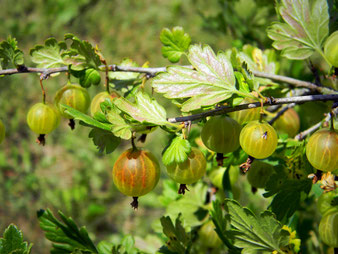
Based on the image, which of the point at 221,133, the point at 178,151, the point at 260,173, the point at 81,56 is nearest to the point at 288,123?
the point at 260,173

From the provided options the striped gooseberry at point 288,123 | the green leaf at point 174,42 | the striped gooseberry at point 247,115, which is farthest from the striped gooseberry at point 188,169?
the striped gooseberry at point 288,123

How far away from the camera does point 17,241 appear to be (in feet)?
2.51

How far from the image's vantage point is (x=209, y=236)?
3.90 feet

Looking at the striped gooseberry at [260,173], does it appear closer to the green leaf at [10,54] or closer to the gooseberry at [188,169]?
the gooseberry at [188,169]

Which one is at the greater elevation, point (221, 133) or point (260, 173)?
point (221, 133)

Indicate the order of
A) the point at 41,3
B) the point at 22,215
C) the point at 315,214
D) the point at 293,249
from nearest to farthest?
the point at 293,249 → the point at 315,214 → the point at 22,215 → the point at 41,3

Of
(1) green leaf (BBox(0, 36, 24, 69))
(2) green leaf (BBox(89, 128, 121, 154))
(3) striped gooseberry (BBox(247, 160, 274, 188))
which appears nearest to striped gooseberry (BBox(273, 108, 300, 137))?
(3) striped gooseberry (BBox(247, 160, 274, 188))

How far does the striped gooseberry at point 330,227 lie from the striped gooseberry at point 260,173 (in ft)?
0.75

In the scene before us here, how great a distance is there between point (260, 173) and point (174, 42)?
0.46 m

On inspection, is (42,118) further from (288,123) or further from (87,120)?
(288,123)

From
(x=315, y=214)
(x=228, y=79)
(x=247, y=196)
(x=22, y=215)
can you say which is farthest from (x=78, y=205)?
(x=228, y=79)

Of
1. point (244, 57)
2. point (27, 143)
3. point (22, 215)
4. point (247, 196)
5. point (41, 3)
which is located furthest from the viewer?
point (41, 3)

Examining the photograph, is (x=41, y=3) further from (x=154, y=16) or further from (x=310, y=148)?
(x=310, y=148)

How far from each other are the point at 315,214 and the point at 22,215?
2.68 m
